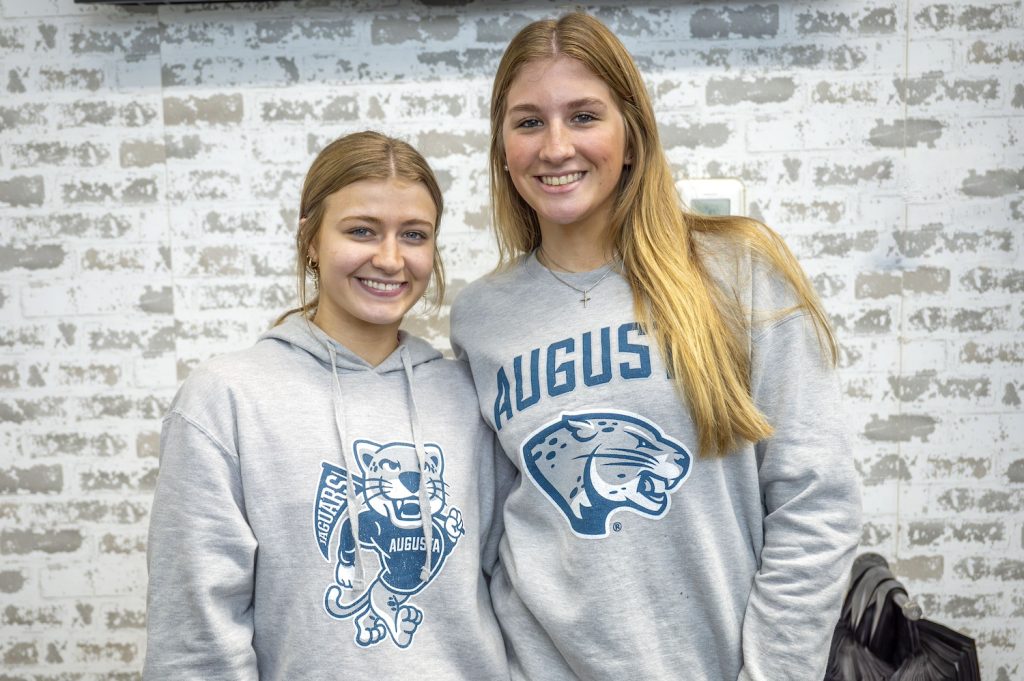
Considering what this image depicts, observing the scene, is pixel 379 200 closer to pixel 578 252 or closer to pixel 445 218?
pixel 578 252

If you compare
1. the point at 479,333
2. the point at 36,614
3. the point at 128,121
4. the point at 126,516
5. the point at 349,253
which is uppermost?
the point at 128,121

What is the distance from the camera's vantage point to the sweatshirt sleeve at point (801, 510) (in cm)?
116

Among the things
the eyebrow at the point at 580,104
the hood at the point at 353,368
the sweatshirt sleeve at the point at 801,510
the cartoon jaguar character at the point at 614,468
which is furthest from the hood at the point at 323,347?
the sweatshirt sleeve at the point at 801,510

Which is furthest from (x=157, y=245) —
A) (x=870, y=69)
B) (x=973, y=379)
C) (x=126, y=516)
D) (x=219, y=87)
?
(x=973, y=379)

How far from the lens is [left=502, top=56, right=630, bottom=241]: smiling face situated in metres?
1.24

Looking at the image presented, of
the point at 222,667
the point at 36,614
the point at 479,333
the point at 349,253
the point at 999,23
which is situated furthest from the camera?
the point at 36,614

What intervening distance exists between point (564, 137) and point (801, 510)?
2.17ft

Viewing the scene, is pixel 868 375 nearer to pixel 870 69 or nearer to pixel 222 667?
pixel 870 69

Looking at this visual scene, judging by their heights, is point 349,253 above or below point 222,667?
above

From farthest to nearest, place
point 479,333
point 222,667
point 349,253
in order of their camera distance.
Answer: point 479,333, point 349,253, point 222,667

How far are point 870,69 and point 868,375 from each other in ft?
2.43

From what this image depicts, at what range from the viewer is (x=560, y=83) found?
1.24 m

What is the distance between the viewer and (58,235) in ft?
6.53

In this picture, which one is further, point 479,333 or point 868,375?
point 868,375
